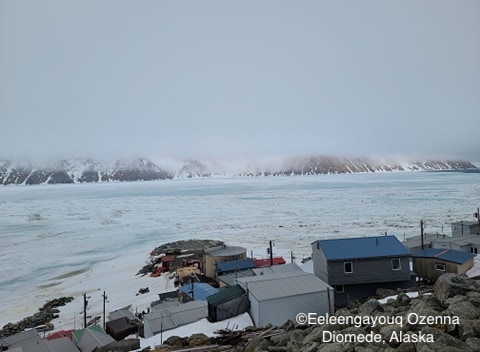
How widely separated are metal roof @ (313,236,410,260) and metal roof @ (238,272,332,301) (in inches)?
117

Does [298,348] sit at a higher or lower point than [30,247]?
higher

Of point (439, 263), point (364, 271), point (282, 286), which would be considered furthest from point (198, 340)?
point (439, 263)

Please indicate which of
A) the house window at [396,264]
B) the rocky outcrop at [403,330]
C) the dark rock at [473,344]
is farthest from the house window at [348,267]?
the dark rock at [473,344]

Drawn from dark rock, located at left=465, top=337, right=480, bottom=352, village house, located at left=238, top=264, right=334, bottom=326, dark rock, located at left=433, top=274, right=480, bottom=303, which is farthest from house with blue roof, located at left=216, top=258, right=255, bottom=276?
dark rock, located at left=465, top=337, right=480, bottom=352

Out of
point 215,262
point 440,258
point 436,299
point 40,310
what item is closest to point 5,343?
point 40,310

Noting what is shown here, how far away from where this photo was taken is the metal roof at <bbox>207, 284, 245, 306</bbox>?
14.5 metres

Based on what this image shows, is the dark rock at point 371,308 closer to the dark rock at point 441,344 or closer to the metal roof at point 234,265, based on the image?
the dark rock at point 441,344

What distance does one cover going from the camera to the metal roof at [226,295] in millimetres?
14477

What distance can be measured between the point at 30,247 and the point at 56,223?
18279 millimetres

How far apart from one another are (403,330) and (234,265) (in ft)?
59.8

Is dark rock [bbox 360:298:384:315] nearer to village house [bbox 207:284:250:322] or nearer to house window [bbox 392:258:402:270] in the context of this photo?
village house [bbox 207:284:250:322]

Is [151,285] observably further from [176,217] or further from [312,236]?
[176,217]

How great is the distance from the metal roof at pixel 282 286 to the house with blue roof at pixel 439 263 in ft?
29.4

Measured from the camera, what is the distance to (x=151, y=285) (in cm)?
2662
